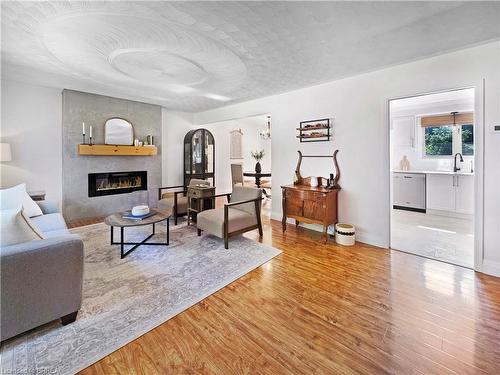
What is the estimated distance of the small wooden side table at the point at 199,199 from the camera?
422cm

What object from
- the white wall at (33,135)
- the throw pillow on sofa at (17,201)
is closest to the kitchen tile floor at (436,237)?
the throw pillow on sofa at (17,201)

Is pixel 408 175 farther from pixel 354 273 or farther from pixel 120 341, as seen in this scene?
pixel 120 341

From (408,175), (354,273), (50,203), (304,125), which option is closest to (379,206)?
(354,273)

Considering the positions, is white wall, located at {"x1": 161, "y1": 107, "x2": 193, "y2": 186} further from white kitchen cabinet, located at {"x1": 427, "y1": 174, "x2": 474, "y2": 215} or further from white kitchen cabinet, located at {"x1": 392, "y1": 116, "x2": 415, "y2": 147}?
white kitchen cabinet, located at {"x1": 427, "y1": 174, "x2": 474, "y2": 215}

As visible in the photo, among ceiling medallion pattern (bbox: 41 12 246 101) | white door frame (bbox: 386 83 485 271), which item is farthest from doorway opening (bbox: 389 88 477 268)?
ceiling medallion pattern (bbox: 41 12 246 101)

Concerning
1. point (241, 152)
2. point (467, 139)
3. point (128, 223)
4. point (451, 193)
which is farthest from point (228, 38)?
point (241, 152)

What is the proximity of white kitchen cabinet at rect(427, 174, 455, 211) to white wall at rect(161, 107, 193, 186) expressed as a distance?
6149mm

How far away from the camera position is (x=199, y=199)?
4227mm

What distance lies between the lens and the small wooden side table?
4.22 metres

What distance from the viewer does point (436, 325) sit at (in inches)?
71.3

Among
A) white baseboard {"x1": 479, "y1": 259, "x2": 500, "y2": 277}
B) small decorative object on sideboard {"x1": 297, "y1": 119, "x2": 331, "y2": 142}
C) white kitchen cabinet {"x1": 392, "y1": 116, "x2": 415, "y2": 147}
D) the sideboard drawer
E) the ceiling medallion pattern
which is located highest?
the ceiling medallion pattern

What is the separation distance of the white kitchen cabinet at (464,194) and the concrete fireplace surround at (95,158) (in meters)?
6.76

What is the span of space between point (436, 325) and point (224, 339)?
1.64 m

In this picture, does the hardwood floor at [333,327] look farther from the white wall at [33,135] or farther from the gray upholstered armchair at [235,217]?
the white wall at [33,135]
